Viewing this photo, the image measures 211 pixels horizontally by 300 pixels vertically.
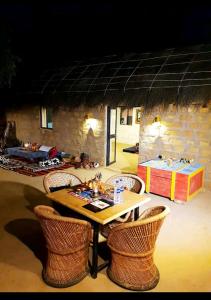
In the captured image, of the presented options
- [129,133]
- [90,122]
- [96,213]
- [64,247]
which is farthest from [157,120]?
[129,133]

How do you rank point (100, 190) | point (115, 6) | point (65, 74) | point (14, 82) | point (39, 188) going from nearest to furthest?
1. point (100, 190)
2. point (39, 188)
3. point (65, 74)
4. point (14, 82)
5. point (115, 6)

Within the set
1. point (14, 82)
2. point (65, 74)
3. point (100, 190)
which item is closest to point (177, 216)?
point (100, 190)

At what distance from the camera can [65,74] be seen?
1136 cm

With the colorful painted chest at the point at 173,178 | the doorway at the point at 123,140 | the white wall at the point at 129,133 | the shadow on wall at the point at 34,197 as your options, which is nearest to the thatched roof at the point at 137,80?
the doorway at the point at 123,140

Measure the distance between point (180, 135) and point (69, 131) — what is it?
5.06 metres

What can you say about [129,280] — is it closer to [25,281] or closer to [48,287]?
[48,287]

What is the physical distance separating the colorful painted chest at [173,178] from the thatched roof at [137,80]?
187 cm

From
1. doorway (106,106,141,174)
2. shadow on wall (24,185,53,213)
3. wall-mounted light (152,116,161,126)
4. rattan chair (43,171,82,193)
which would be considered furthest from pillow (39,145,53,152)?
rattan chair (43,171,82,193)

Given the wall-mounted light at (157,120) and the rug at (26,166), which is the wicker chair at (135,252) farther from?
the rug at (26,166)

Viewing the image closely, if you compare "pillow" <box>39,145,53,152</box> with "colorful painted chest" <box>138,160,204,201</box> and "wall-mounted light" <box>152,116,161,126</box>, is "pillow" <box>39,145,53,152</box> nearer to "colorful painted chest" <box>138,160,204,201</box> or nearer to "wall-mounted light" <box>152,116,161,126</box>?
"wall-mounted light" <box>152,116,161,126</box>

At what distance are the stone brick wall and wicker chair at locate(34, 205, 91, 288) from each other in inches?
208

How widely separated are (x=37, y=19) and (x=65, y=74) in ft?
21.7

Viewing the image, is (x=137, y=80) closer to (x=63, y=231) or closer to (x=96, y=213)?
(x=96, y=213)

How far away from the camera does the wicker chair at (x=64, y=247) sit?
10.8 feet
